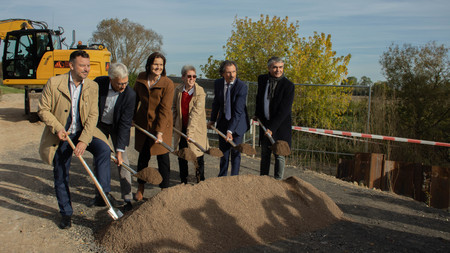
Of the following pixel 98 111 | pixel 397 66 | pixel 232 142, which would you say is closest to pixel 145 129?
pixel 98 111

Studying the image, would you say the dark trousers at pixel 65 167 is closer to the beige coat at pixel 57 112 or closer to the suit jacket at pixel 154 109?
the beige coat at pixel 57 112

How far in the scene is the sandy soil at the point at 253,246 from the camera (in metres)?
4.25

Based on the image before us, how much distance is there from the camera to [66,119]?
4.54 m

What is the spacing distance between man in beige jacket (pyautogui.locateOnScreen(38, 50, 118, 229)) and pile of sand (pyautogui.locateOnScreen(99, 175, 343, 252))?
79cm

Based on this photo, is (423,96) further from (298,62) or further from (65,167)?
(65,167)

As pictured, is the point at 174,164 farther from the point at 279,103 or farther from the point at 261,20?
the point at 261,20

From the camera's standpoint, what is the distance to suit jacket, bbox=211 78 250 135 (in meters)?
6.16

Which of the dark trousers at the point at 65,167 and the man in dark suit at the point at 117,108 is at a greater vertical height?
the man in dark suit at the point at 117,108

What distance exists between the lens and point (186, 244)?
406 centimetres

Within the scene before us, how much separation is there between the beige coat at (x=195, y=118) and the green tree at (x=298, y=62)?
18.6 ft

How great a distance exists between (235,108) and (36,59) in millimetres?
10991

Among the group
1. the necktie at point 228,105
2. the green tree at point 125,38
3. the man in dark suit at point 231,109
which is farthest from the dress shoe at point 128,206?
the green tree at point 125,38

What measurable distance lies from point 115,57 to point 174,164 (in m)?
29.6

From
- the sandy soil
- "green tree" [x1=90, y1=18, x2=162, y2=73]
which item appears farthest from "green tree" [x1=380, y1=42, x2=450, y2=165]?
"green tree" [x1=90, y1=18, x2=162, y2=73]
